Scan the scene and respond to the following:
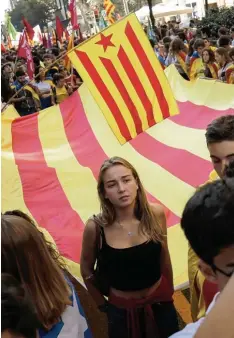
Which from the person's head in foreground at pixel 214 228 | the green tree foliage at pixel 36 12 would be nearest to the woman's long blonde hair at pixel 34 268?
the person's head in foreground at pixel 214 228

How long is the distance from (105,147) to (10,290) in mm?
3731

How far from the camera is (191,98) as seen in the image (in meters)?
5.72

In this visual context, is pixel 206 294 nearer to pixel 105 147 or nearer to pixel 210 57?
pixel 105 147

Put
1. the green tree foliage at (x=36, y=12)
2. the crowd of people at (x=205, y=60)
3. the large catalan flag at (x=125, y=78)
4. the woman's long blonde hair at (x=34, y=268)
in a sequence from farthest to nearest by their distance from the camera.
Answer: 1. the green tree foliage at (x=36, y=12)
2. the crowd of people at (x=205, y=60)
3. the large catalan flag at (x=125, y=78)
4. the woman's long blonde hair at (x=34, y=268)

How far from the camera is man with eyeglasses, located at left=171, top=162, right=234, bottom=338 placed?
1.12m

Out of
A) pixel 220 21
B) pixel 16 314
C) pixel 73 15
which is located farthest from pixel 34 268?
pixel 220 21

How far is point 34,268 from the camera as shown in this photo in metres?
1.62

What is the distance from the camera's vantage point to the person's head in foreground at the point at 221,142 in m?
2.25

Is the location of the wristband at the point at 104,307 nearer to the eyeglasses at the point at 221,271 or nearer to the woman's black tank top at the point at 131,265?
the woman's black tank top at the point at 131,265

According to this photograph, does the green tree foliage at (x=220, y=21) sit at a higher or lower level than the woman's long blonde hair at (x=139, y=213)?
lower

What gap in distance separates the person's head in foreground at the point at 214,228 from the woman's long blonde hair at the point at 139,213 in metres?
1.05

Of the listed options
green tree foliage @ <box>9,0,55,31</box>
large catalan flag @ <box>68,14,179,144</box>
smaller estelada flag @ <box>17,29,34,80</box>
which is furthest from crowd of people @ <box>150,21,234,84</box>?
green tree foliage @ <box>9,0,55,31</box>

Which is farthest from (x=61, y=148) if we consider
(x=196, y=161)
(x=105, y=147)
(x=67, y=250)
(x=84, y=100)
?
(x=67, y=250)

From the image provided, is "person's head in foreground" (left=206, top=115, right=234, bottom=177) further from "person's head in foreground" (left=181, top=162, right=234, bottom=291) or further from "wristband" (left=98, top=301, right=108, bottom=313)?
"person's head in foreground" (left=181, top=162, right=234, bottom=291)
